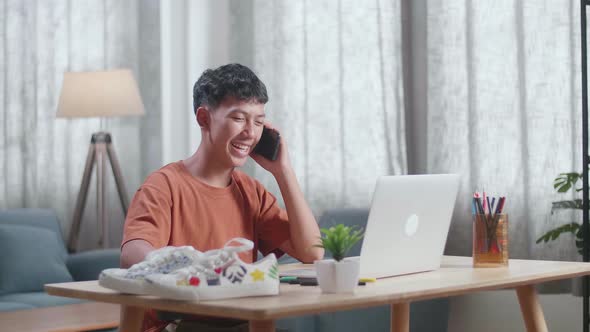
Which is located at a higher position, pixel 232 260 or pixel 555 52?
pixel 555 52

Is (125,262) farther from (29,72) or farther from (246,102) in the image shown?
(29,72)

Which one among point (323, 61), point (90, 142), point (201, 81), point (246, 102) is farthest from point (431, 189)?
point (90, 142)

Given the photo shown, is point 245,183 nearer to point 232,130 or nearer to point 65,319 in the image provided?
point 232,130

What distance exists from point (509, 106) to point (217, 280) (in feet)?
7.67

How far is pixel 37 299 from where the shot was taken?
3.97 m

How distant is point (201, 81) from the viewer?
7.12 feet

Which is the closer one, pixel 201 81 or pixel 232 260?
pixel 232 260

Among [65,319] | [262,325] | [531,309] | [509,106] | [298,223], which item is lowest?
[65,319]

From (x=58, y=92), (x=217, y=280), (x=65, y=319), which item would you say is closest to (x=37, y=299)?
(x=65, y=319)

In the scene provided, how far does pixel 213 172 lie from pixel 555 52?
5.90 ft

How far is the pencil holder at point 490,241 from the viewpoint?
214 cm

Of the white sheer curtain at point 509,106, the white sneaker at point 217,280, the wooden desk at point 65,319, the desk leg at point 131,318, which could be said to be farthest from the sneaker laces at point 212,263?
the white sheer curtain at point 509,106

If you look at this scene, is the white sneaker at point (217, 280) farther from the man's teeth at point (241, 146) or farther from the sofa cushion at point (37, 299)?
the sofa cushion at point (37, 299)

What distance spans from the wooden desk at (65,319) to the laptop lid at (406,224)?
1.14 meters
